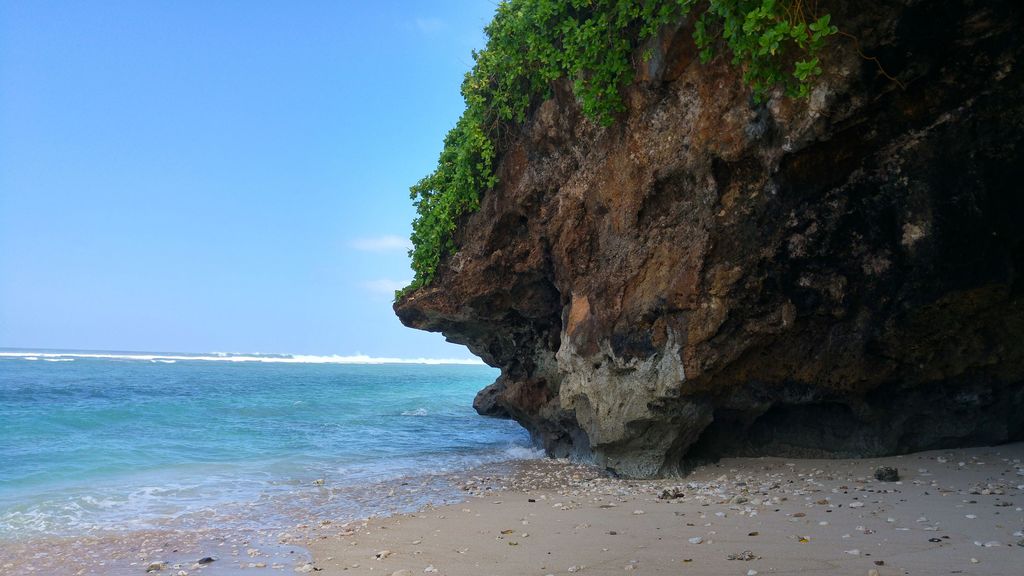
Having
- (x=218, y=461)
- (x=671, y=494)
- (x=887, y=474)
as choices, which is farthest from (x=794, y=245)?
(x=218, y=461)

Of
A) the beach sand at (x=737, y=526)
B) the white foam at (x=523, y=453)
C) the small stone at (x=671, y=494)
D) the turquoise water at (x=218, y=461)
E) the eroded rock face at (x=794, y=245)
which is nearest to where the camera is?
the beach sand at (x=737, y=526)

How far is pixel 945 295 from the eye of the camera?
6812 mm

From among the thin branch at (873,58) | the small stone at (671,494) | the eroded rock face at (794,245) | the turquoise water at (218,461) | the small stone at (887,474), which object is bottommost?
the turquoise water at (218,461)

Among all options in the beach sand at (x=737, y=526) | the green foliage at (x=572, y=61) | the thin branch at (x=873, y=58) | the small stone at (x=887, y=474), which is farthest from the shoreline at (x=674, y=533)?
the thin branch at (x=873, y=58)

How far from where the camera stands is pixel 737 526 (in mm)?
5559

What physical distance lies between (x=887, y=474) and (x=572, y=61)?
253 inches

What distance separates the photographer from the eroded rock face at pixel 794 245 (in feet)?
19.3

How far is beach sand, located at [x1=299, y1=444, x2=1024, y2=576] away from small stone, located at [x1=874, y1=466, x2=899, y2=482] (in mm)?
93

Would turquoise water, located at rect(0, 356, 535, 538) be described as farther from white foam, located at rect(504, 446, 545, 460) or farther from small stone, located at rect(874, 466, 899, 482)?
small stone, located at rect(874, 466, 899, 482)

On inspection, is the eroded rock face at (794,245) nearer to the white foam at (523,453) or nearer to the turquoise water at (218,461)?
the white foam at (523,453)

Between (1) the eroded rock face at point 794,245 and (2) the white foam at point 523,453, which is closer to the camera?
(1) the eroded rock face at point 794,245

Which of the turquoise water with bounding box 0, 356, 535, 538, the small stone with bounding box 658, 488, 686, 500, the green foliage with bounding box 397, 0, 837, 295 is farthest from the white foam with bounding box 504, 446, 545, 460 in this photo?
the small stone with bounding box 658, 488, 686, 500

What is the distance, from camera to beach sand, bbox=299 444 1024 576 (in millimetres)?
4477

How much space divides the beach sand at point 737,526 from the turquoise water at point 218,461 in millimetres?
2021
